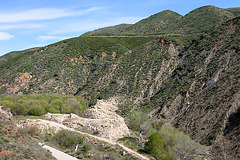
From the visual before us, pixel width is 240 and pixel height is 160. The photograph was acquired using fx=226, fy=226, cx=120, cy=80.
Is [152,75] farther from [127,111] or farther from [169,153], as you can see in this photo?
[169,153]

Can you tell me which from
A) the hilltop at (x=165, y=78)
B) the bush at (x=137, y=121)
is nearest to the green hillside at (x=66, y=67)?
the hilltop at (x=165, y=78)

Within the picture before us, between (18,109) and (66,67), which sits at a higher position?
(66,67)

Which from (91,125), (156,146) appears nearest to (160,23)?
(91,125)

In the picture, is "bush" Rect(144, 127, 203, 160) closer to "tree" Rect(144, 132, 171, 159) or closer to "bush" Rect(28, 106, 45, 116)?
"tree" Rect(144, 132, 171, 159)

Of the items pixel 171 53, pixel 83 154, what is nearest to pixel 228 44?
pixel 171 53

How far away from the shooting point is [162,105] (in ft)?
135

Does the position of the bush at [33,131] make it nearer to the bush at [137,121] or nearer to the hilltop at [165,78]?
the bush at [137,121]

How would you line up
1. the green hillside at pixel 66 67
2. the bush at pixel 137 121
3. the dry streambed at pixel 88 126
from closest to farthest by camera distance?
the dry streambed at pixel 88 126 → the bush at pixel 137 121 → the green hillside at pixel 66 67

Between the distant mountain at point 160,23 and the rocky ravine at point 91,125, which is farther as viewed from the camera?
the distant mountain at point 160,23

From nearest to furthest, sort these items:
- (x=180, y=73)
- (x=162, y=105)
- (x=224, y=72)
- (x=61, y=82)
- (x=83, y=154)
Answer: (x=83, y=154), (x=224, y=72), (x=162, y=105), (x=180, y=73), (x=61, y=82)

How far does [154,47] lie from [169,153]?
3982 cm

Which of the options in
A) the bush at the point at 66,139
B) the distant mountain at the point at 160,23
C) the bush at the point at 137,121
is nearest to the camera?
the bush at the point at 66,139

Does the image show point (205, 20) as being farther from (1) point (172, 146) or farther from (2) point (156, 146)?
(2) point (156, 146)

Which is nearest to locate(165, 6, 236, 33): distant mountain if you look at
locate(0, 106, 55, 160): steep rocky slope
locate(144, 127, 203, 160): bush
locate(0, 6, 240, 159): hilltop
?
locate(0, 6, 240, 159): hilltop
